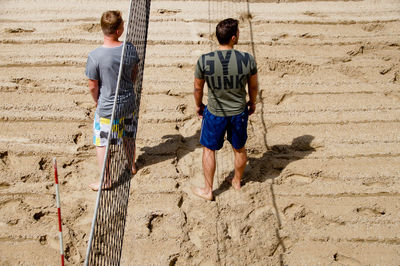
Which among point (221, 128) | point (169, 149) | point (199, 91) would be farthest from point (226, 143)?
point (199, 91)

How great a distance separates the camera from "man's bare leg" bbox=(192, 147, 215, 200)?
390 cm

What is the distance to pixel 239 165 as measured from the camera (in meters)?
3.96

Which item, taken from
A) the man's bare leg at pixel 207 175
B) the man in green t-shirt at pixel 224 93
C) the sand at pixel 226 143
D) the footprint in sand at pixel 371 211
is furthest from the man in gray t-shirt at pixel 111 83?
the footprint in sand at pixel 371 211

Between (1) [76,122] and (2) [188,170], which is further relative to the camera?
(1) [76,122]

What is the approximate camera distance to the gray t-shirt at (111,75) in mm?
3629

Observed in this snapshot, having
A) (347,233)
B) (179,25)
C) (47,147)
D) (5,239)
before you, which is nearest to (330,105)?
(347,233)

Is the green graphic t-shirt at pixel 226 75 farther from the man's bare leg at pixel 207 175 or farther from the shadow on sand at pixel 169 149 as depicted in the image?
the shadow on sand at pixel 169 149

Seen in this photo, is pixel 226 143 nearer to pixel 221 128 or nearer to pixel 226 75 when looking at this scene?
pixel 221 128

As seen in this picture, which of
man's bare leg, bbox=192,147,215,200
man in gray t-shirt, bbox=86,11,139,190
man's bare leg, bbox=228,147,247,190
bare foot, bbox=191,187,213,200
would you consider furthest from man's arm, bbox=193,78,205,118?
bare foot, bbox=191,187,213,200

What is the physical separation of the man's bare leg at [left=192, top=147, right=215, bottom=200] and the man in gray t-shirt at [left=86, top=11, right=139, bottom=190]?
77 centimetres

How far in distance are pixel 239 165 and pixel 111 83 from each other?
1406 mm

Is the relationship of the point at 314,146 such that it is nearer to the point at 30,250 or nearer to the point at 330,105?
the point at 330,105

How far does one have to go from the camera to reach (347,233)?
3.70 meters

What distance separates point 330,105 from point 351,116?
28 cm
